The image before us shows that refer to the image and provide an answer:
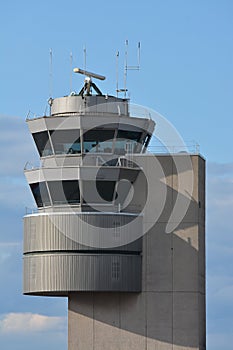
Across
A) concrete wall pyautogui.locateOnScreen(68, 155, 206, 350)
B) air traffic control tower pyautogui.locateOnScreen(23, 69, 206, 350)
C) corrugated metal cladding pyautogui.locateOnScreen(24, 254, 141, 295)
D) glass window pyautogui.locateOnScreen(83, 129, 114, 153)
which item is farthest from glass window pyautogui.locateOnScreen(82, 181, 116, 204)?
corrugated metal cladding pyautogui.locateOnScreen(24, 254, 141, 295)

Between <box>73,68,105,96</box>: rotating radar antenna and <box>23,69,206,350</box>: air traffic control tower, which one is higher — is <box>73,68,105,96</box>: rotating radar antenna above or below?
above

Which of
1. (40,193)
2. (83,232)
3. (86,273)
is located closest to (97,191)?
(83,232)

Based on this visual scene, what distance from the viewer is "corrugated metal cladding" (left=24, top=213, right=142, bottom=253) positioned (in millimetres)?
73188

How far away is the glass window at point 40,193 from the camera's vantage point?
75.7 metres

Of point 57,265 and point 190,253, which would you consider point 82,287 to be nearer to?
point 57,265

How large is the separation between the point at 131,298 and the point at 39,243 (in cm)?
635

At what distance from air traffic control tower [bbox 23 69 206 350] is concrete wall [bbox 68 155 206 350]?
6cm

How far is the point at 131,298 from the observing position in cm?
7412

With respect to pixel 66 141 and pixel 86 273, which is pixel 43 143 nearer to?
pixel 66 141

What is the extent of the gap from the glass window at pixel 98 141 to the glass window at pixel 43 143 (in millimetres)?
2493

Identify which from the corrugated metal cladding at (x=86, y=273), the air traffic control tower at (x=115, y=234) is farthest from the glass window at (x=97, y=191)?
the corrugated metal cladding at (x=86, y=273)

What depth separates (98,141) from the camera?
247ft

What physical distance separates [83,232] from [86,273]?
95.2 inches

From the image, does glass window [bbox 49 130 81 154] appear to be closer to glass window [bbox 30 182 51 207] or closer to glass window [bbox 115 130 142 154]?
glass window [bbox 30 182 51 207]
